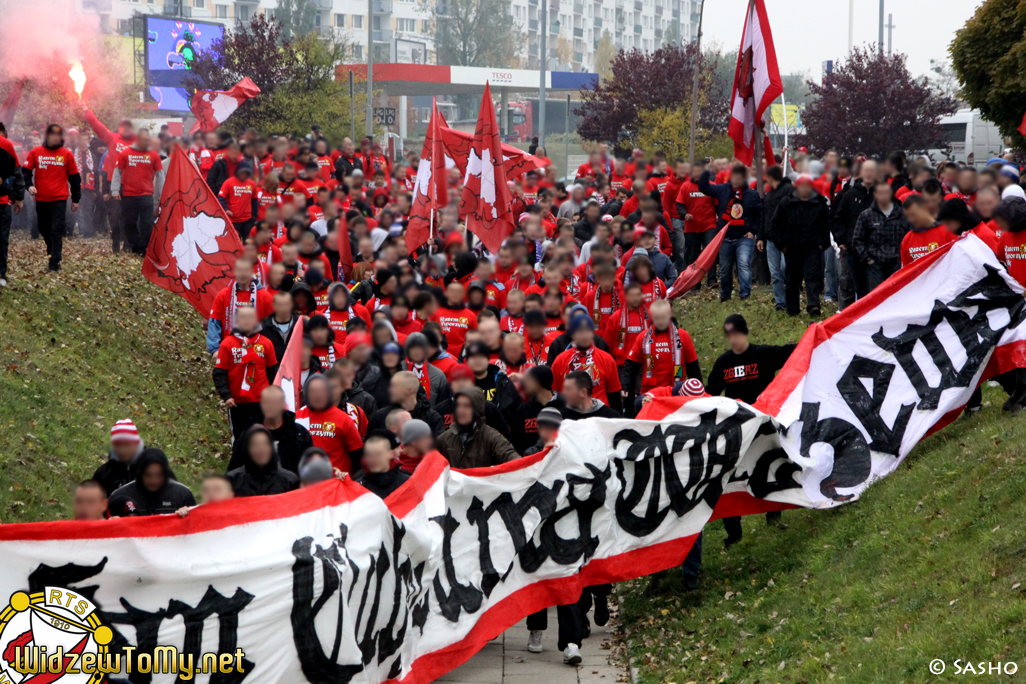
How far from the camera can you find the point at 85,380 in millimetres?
12570

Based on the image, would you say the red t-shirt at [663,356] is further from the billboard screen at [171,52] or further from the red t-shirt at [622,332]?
the billboard screen at [171,52]

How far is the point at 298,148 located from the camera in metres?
18.5

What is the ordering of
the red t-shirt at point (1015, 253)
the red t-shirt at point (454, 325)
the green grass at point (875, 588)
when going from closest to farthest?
the green grass at point (875, 588), the red t-shirt at point (1015, 253), the red t-shirt at point (454, 325)

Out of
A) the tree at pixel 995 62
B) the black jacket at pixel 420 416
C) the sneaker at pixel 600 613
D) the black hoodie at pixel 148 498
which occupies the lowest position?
the sneaker at pixel 600 613

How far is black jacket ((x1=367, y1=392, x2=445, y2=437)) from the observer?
8633 mm

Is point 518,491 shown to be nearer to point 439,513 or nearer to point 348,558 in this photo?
point 439,513

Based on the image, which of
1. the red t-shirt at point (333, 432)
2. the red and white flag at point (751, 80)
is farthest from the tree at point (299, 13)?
the red t-shirt at point (333, 432)

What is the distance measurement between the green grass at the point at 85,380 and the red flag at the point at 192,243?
1.14m

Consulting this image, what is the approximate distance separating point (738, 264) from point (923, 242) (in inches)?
245

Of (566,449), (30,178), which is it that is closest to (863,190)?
(566,449)

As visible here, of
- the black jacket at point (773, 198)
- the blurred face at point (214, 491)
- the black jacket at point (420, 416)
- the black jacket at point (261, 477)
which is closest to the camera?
the blurred face at point (214, 491)

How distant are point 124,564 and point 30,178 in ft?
33.0

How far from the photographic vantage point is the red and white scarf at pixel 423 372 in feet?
31.1

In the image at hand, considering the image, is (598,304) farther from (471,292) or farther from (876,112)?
(876,112)
